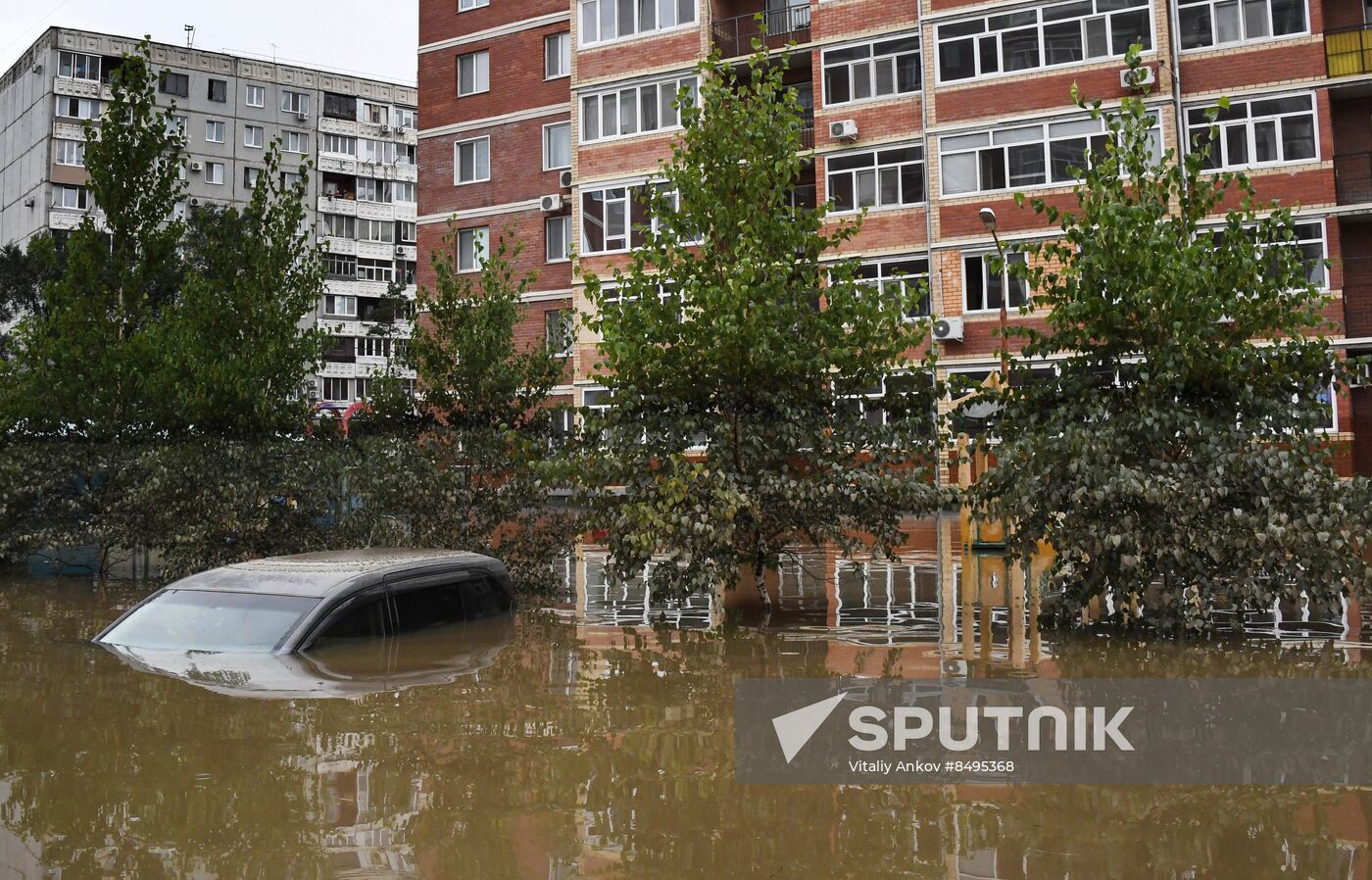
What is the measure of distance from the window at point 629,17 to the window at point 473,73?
5.03m

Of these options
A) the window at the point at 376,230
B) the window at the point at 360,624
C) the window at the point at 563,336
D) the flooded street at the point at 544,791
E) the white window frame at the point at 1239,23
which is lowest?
the flooded street at the point at 544,791

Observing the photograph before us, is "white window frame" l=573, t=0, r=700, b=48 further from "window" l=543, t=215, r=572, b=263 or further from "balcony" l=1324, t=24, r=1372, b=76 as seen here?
"balcony" l=1324, t=24, r=1372, b=76

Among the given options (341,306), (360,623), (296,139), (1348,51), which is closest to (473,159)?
(1348,51)

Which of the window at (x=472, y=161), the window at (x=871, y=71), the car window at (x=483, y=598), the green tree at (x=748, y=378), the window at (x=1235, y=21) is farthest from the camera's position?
the window at (x=472, y=161)

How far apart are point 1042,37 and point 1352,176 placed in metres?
7.15

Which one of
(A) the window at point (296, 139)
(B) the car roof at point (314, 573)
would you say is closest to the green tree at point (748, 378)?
(B) the car roof at point (314, 573)

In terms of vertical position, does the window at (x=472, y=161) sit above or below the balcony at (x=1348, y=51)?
above

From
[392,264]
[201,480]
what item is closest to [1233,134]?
[201,480]

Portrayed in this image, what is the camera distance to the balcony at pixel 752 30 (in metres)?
30.2

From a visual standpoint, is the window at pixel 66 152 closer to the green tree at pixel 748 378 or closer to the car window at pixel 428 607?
the green tree at pixel 748 378

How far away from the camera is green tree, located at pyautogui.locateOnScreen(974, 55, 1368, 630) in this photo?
8844 millimetres

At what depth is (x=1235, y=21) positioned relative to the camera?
24.6 m

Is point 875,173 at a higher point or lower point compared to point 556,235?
lower

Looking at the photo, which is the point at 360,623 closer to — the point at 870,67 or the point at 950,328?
the point at 950,328
